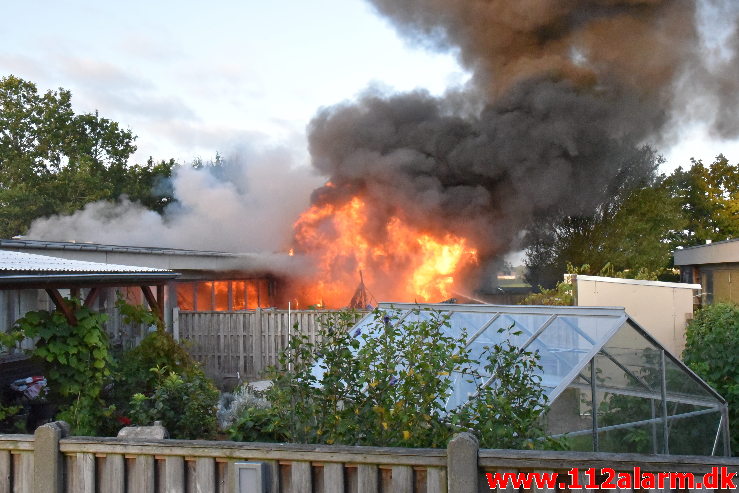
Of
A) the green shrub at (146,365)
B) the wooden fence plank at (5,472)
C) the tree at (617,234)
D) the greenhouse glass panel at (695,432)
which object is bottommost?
the greenhouse glass panel at (695,432)

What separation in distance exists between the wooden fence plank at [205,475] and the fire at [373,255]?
59.2ft

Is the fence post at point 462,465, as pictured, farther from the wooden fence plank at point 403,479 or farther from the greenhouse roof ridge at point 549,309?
the greenhouse roof ridge at point 549,309

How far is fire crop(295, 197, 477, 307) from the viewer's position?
2227 centimetres

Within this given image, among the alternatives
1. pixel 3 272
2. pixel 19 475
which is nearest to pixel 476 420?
pixel 19 475

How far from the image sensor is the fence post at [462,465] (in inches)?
138

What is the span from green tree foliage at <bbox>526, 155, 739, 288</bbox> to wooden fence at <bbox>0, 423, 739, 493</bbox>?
958 inches

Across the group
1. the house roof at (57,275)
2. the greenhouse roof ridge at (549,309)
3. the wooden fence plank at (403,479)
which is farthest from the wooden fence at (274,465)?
the house roof at (57,275)

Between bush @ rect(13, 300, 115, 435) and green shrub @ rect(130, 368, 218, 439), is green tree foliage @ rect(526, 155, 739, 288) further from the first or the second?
bush @ rect(13, 300, 115, 435)

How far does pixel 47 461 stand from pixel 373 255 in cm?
1891

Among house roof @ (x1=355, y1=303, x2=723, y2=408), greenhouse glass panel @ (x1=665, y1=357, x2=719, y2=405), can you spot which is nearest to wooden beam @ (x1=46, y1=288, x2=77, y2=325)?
house roof @ (x1=355, y1=303, x2=723, y2=408)

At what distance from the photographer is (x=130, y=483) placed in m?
3.99

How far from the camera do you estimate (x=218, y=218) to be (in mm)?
25375

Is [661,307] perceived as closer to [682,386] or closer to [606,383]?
[682,386]

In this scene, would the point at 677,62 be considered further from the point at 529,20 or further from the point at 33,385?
the point at 33,385
